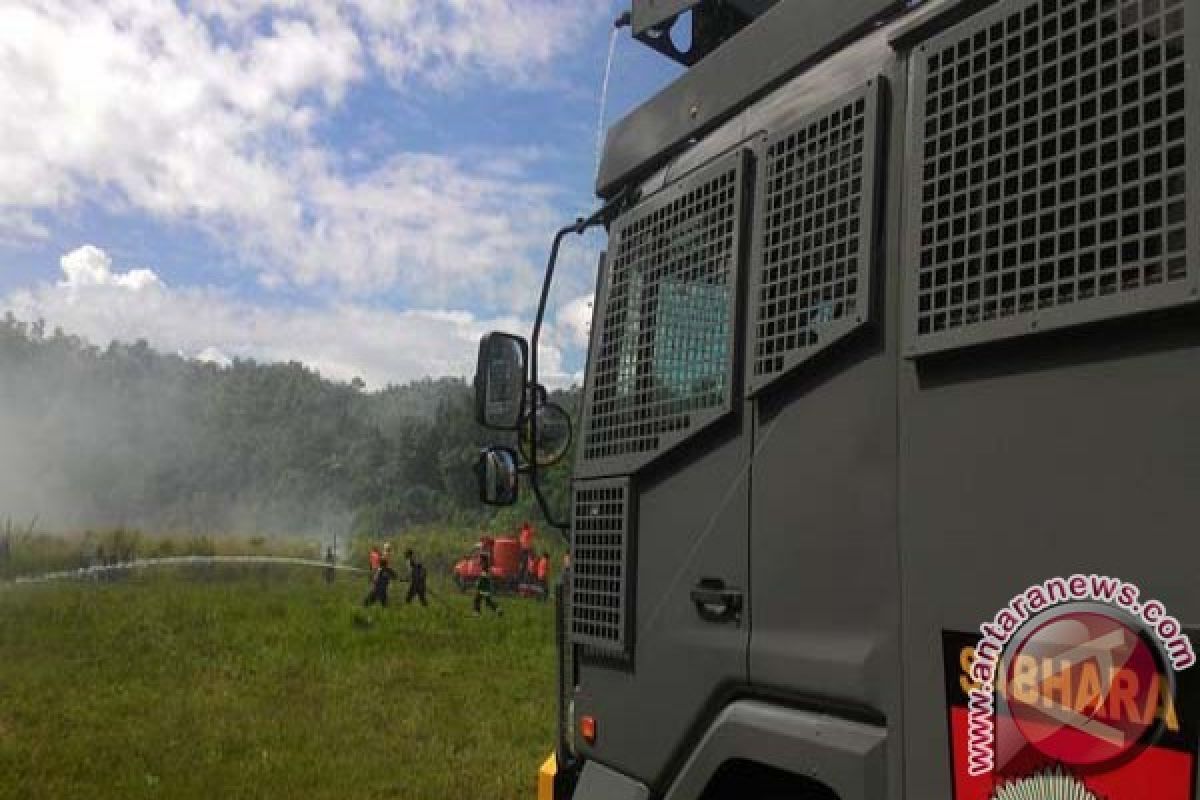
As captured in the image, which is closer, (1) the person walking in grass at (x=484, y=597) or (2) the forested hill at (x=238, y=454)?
(1) the person walking in grass at (x=484, y=597)

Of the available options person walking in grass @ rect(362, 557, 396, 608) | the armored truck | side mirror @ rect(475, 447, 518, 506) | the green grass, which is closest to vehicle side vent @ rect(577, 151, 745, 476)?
the armored truck

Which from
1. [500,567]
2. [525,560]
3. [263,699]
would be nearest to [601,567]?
[263,699]

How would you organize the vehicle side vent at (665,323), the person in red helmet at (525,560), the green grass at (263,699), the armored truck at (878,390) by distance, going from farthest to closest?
the person in red helmet at (525,560)
the green grass at (263,699)
the vehicle side vent at (665,323)
the armored truck at (878,390)

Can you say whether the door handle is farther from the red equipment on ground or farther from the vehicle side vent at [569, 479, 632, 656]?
the red equipment on ground

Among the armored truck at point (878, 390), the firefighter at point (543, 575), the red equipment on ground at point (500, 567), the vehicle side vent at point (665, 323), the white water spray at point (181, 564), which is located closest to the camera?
the armored truck at point (878, 390)

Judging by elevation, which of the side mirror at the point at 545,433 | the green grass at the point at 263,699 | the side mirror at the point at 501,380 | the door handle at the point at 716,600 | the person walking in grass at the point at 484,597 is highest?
the side mirror at the point at 501,380

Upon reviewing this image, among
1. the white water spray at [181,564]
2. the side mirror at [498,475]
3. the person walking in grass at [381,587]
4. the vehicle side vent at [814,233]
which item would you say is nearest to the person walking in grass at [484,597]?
the person walking in grass at [381,587]

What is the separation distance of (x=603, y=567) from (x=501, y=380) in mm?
779

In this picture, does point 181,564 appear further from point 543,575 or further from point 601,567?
point 601,567

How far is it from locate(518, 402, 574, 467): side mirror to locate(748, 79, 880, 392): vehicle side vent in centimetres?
108

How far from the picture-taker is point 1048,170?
1.84 metres

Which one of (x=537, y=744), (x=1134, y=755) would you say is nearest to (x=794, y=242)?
(x=1134, y=755)

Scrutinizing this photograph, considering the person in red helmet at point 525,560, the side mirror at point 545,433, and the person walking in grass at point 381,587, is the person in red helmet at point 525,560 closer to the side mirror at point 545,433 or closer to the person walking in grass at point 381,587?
the person walking in grass at point 381,587

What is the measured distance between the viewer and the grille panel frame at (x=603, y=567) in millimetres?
2842
